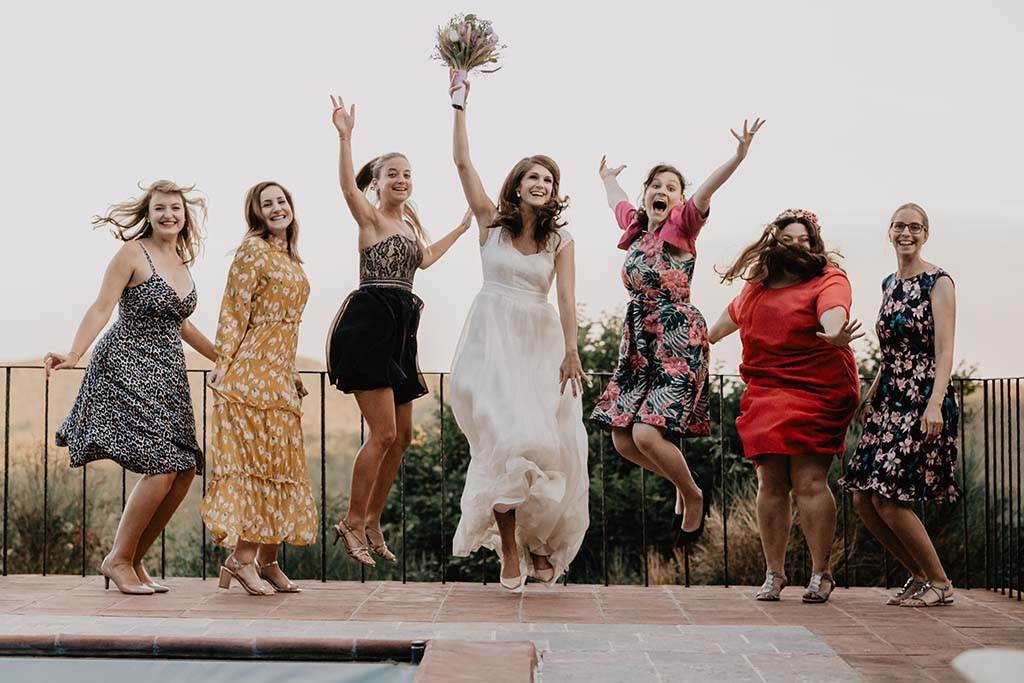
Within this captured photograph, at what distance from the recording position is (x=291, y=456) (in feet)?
15.9

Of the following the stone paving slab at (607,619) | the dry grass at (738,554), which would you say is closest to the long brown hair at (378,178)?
the stone paving slab at (607,619)

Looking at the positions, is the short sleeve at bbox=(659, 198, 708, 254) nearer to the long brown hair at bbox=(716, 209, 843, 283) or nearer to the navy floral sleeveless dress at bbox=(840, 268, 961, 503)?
the long brown hair at bbox=(716, 209, 843, 283)

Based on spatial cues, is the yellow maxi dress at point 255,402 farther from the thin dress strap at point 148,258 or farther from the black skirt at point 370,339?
the thin dress strap at point 148,258

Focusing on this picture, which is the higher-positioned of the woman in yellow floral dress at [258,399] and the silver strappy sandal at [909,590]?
the woman in yellow floral dress at [258,399]

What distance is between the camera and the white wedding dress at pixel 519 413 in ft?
15.4

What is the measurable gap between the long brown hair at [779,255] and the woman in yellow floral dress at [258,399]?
179 centimetres

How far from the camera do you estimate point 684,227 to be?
4.73 m

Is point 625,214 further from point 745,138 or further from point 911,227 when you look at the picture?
point 911,227

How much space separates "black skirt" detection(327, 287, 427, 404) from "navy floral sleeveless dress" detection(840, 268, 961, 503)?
1.94 m

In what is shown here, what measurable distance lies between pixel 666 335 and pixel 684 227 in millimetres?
438

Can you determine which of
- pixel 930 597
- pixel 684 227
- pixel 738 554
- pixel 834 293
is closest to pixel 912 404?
pixel 834 293

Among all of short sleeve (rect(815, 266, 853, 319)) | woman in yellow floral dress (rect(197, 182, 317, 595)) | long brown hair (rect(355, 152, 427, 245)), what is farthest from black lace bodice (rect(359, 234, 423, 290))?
short sleeve (rect(815, 266, 853, 319))

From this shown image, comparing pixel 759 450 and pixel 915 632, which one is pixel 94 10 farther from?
pixel 915 632

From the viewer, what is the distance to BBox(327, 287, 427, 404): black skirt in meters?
4.79
